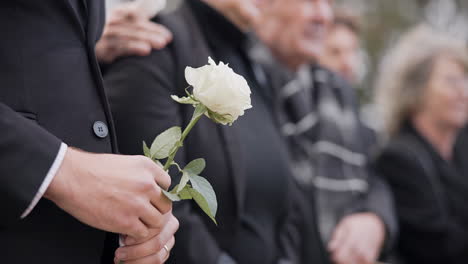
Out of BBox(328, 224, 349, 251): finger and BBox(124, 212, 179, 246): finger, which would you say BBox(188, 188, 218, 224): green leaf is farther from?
BBox(328, 224, 349, 251): finger

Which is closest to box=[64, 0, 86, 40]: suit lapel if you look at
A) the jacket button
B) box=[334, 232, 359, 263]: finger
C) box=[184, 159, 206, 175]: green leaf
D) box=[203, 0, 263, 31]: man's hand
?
the jacket button

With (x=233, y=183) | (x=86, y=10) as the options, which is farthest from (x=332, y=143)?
(x=86, y=10)

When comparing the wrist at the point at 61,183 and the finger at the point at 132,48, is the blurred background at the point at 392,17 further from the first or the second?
the wrist at the point at 61,183

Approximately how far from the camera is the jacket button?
5.89ft

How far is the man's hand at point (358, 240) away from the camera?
380 centimetres

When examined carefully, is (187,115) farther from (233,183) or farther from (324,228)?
(324,228)

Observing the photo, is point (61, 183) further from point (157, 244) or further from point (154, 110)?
point (154, 110)

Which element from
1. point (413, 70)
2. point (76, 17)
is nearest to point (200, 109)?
point (76, 17)

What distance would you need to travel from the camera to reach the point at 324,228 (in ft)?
13.0

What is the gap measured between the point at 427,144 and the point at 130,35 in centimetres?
285

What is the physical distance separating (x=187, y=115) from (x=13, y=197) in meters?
0.99

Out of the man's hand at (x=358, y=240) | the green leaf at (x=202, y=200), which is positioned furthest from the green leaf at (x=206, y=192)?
the man's hand at (x=358, y=240)

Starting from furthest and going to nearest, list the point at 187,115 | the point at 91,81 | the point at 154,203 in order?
the point at 187,115, the point at 91,81, the point at 154,203

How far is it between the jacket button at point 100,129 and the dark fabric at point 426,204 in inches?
120
